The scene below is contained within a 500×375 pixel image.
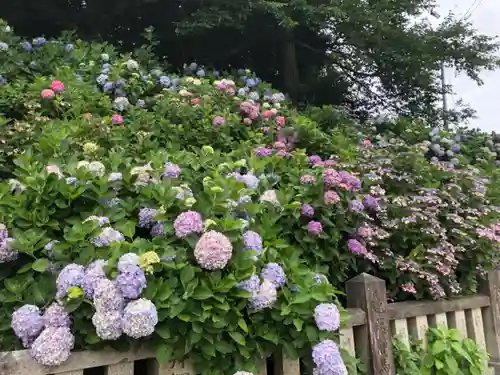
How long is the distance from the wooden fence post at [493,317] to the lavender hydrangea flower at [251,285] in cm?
207

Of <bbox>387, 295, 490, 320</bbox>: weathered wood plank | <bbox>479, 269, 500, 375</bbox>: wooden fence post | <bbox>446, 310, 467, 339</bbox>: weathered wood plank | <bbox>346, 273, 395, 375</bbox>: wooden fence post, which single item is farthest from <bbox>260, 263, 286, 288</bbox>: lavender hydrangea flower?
<bbox>479, 269, 500, 375</bbox>: wooden fence post

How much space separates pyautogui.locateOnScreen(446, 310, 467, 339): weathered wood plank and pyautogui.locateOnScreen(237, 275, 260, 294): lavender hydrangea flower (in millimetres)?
1644

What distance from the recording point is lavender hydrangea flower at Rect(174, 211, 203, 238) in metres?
1.86

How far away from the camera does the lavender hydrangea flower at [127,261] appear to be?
5.46 feet

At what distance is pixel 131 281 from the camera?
164cm

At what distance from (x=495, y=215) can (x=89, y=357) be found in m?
2.90

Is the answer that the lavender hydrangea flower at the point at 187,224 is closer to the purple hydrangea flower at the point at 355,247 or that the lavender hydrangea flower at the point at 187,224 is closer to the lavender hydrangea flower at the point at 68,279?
the lavender hydrangea flower at the point at 68,279

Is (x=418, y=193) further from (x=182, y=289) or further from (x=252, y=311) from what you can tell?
(x=182, y=289)

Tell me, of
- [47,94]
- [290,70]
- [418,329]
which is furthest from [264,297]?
[290,70]

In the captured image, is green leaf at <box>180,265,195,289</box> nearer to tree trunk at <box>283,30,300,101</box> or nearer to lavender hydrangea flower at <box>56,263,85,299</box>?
lavender hydrangea flower at <box>56,263,85,299</box>

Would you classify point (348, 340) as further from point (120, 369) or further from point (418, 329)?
point (120, 369)

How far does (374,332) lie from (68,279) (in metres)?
1.40

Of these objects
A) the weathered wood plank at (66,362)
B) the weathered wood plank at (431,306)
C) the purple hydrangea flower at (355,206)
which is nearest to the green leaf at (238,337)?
the weathered wood plank at (66,362)

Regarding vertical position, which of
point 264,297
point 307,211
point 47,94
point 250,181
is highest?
point 47,94
